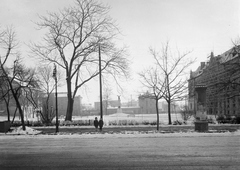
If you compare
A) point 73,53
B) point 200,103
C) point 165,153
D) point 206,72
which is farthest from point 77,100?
point 165,153

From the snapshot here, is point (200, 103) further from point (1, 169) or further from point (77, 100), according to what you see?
point (77, 100)

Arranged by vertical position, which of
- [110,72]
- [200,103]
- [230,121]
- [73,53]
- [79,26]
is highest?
[79,26]

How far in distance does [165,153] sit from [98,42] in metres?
19.8

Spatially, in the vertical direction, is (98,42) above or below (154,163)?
above

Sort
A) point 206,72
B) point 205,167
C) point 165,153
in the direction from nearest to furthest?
point 205,167 → point 165,153 → point 206,72

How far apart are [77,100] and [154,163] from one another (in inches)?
4418

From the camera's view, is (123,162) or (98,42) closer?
(123,162)

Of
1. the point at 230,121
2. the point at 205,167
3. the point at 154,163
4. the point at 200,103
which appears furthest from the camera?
the point at 230,121

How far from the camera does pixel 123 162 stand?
7.93 m

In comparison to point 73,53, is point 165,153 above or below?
below

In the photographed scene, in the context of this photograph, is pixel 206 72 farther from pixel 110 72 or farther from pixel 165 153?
pixel 165 153

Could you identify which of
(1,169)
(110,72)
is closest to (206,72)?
(110,72)

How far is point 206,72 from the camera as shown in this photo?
54.0 m

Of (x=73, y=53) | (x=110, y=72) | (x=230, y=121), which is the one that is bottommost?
(x=230, y=121)
